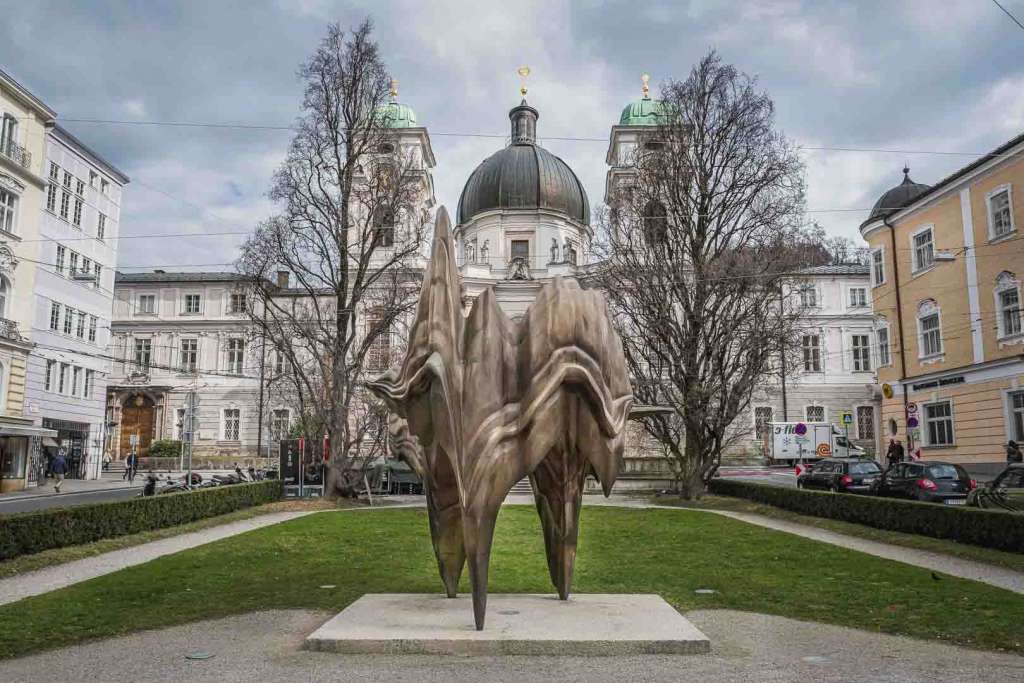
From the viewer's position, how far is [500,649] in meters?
7.97

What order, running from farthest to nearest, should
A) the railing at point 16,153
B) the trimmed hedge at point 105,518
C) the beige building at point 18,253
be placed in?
the railing at point 16,153 < the beige building at point 18,253 < the trimmed hedge at point 105,518

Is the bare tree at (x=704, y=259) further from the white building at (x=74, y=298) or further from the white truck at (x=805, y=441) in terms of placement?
the white building at (x=74, y=298)

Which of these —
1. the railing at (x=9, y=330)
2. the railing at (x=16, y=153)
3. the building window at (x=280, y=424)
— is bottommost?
the building window at (x=280, y=424)

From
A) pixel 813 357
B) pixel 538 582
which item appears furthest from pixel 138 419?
pixel 538 582

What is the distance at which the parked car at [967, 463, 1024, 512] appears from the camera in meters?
17.9

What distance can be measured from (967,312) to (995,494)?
2172cm

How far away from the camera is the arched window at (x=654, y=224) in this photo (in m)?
30.4

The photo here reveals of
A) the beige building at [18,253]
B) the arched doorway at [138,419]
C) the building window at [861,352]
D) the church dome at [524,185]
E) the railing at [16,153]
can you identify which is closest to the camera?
the beige building at [18,253]

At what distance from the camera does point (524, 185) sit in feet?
227

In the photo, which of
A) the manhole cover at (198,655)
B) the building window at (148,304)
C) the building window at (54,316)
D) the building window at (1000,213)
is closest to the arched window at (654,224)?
the building window at (1000,213)

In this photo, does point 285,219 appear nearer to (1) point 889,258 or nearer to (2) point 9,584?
(2) point 9,584

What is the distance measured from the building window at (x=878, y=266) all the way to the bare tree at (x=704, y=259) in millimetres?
17229

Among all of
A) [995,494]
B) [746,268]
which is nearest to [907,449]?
[746,268]

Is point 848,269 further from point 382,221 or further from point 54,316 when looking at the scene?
point 54,316
